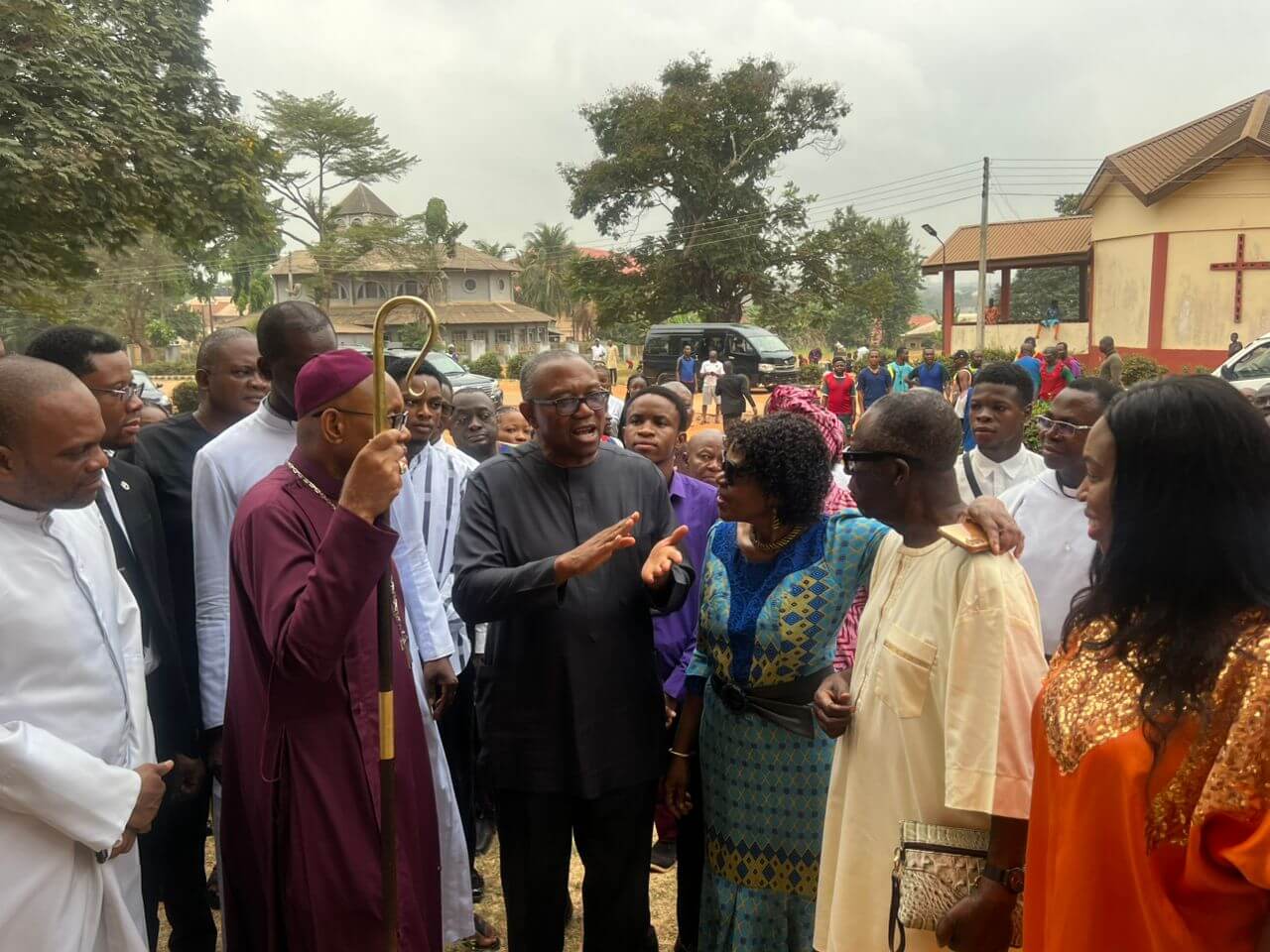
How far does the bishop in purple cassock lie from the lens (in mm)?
2359

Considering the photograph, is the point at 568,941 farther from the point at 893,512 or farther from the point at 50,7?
the point at 50,7

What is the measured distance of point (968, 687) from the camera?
211cm

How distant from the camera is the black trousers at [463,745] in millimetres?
4066

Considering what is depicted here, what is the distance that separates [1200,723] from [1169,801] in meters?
0.14

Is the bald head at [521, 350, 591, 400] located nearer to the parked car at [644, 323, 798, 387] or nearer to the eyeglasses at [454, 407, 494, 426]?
the eyeglasses at [454, 407, 494, 426]

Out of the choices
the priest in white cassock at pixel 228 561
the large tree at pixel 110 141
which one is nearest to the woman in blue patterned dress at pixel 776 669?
the priest in white cassock at pixel 228 561

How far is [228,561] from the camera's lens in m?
3.02

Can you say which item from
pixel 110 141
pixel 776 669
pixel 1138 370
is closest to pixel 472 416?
pixel 776 669

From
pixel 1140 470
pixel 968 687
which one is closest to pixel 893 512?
pixel 968 687

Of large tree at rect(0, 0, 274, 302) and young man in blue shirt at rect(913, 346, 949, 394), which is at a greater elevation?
large tree at rect(0, 0, 274, 302)

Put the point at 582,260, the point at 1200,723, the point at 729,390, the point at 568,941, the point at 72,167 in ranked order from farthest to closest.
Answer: the point at 582,260, the point at 729,390, the point at 72,167, the point at 568,941, the point at 1200,723

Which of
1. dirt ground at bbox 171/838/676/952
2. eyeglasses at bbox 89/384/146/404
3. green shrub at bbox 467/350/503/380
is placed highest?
green shrub at bbox 467/350/503/380

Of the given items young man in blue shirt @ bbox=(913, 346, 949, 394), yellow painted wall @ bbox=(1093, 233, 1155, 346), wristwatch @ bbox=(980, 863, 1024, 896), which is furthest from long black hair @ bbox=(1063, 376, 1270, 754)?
yellow painted wall @ bbox=(1093, 233, 1155, 346)

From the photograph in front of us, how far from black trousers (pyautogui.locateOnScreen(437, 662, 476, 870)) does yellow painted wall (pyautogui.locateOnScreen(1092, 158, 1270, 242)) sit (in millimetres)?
26980
